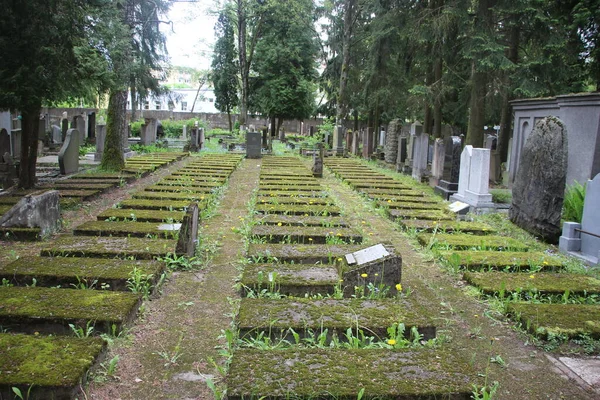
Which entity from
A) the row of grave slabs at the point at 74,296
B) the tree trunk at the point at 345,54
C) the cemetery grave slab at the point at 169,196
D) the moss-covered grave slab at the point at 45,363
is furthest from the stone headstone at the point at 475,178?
the tree trunk at the point at 345,54

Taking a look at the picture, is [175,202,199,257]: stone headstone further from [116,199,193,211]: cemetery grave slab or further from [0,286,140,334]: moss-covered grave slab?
[116,199,193,211]: cemetery grave slab

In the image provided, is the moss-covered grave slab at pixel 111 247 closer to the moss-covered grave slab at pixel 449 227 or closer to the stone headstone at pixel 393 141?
the moss-covered grave slab at pixel 449 227

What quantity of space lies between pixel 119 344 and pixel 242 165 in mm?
13272

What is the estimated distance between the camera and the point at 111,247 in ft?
17.6

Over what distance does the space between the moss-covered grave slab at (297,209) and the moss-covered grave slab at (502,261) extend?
7.94 feet

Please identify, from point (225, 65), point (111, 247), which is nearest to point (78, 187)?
point (111, 247)

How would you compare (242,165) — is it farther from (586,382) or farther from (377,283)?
(586,382)

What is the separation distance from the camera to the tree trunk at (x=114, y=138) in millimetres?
12312

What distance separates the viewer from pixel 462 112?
2028 centimetres

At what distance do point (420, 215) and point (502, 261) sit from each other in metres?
2.64

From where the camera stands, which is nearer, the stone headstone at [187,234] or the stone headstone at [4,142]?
the stone headstone at [187,234]

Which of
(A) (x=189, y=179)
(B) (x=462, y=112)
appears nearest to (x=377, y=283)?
(A) (x=189, y=179)

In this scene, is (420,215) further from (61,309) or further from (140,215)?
(61,309)

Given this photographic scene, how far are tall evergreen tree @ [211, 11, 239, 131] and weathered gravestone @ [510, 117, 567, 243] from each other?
31241 millimetres
